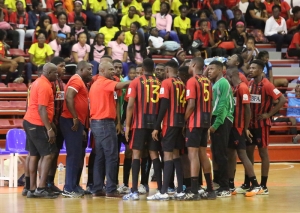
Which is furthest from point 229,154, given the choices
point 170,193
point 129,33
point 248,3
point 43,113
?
point 248,3

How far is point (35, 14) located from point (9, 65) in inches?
110

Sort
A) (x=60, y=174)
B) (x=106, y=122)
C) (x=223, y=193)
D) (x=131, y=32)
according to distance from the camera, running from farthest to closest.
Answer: (x=131, y=32), (x=60, y=174), (x=223, y=193), (x=106, y=122)

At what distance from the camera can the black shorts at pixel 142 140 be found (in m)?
11.6

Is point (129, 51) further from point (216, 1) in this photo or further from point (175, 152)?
point (175, 152)

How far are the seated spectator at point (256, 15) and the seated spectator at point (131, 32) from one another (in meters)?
4.66

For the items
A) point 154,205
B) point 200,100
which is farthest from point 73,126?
point 200,100

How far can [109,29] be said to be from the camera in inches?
843

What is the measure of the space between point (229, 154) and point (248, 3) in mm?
13268

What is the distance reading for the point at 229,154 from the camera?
12.5 meters

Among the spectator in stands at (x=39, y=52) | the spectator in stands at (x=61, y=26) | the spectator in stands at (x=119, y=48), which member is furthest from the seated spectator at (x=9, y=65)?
the spectator in stands at (x=119, y=48)

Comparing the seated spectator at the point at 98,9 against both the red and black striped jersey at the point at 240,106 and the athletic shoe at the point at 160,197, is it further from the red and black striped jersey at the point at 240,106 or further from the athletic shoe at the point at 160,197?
the athletic shoe at the point at 160,197

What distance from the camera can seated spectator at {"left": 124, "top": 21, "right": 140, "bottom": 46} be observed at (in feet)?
69.9

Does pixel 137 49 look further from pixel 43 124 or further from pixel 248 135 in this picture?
pixel 43 124

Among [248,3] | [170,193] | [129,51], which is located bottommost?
[170,193]
